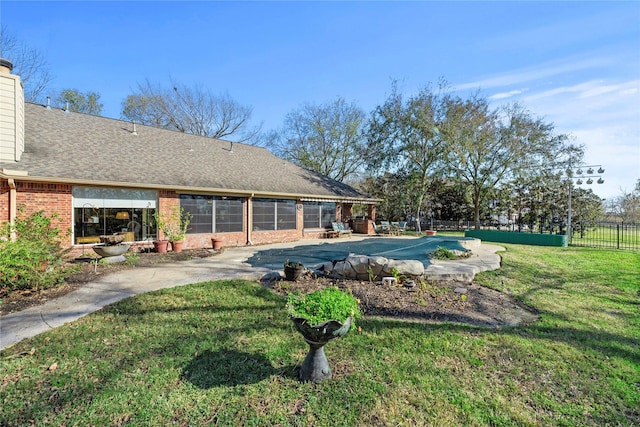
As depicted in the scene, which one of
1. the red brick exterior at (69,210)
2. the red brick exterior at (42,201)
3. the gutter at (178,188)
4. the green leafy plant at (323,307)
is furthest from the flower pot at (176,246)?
the green leafy plant at (323,307)

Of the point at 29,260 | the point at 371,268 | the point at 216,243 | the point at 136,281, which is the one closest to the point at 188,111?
the point at 216,243

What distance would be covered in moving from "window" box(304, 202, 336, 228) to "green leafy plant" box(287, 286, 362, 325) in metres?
13.6

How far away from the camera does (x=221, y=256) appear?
32.3ft

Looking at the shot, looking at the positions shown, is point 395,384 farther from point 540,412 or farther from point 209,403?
point 209,403

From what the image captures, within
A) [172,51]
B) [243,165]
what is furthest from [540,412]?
[172,51]

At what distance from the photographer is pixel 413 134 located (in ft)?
74.3

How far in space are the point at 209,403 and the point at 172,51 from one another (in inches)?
691

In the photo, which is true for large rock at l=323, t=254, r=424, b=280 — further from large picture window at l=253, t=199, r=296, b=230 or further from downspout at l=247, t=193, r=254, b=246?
large picture window at l=253, t=199, r=296, b=230

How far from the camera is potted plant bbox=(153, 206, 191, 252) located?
1059cm

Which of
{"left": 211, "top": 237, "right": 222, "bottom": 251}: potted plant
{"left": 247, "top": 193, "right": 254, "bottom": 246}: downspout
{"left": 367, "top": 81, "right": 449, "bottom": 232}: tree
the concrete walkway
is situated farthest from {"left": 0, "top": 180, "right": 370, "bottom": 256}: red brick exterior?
{"left": 367, "top": 81, "right": 449, "bottom": 232}: tree

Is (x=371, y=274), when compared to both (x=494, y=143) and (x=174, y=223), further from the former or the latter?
(x=494, y=143)

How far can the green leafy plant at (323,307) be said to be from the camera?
287cm

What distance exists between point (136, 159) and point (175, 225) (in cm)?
298

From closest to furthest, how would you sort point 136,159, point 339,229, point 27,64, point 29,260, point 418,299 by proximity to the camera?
point 29,260, point 418,299, point 136,159, point 339,229, point 27,64
